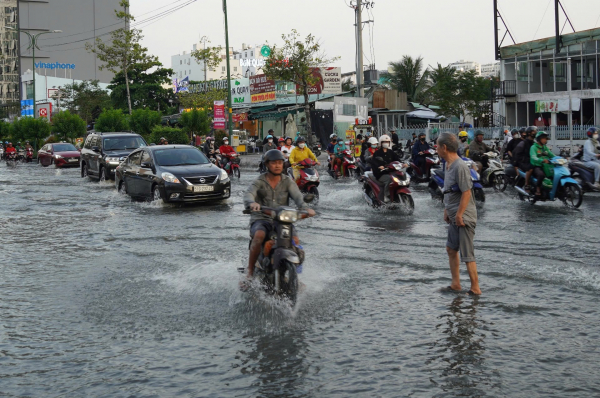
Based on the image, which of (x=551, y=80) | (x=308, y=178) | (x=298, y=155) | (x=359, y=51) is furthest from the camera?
(x=551, y=80)

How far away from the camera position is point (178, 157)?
1733cm

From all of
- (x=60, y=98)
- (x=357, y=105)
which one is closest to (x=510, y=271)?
(x=357, y=105)

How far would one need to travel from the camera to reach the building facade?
42.2 m

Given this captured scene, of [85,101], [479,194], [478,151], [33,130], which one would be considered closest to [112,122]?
[33,130]

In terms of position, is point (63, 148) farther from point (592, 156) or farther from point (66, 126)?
point (592, 156)

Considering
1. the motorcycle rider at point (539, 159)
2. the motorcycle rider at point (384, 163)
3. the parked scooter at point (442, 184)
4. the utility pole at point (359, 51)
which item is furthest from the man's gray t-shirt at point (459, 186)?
the utility pole at point (359, 51)

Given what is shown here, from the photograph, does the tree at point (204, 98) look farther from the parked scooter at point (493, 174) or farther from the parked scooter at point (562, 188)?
the parked scooter at point (562, 188)

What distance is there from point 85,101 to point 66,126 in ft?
114

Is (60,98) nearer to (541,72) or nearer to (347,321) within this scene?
(541,72)

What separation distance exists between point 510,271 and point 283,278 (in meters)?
3.12

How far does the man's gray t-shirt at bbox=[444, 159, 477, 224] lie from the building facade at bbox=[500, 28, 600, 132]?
36.0 meters

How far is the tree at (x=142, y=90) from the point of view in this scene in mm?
74000

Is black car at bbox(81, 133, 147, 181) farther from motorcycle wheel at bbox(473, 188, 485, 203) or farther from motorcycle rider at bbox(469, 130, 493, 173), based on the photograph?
motorcycle wheel at bbox(473, 188, 485, 203)

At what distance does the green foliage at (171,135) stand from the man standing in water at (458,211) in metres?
34.7
